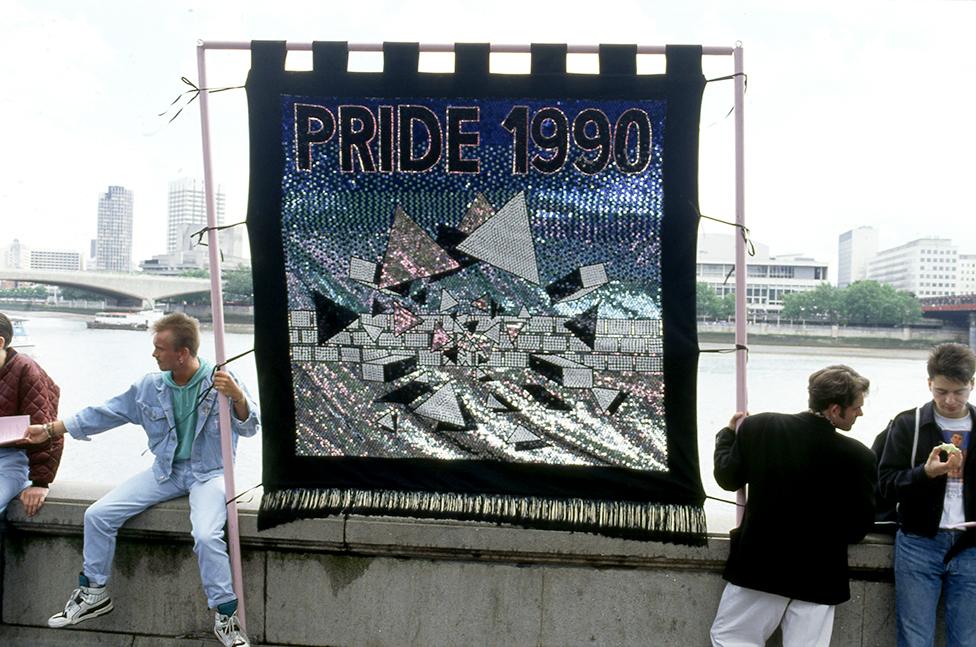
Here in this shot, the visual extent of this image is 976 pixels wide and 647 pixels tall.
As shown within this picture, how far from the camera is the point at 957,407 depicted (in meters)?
2.92

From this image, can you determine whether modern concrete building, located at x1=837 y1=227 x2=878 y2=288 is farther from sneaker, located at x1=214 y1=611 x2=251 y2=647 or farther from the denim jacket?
sneaker, located at x1=214 y1=611 x2=251 y2=647

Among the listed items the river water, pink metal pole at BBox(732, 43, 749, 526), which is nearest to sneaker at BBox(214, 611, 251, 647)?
pink metal pole at BBox(732, 43, 749, 526)

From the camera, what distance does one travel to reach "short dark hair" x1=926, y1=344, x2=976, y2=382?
Result: 2861mm

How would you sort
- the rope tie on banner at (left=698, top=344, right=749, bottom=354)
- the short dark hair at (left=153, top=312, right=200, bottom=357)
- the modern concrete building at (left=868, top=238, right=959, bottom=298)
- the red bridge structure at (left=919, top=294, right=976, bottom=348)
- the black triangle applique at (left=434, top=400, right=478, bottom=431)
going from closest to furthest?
1. the rope tie on banner at (left=698, top=344, right=749, bottom=354)
2. the black triangle applique at (left=434, top=400, right=478, bottom=431)
3. the short dark hair at (left=153, top=312, right=200, bottom=357)
4. the red bridge structure at (left=919, top=294, right=976, bottom=348)
5. the modern concrete building at (left=868, top=238, right=959, bottom=298)

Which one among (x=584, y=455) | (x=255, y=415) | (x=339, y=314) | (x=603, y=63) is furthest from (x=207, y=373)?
(x=603, y=63)

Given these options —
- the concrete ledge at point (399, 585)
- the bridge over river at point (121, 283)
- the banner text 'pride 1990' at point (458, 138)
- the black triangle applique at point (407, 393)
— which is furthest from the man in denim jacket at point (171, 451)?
the bridge over river at point (121, 283)

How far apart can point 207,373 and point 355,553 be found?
1.07 meters

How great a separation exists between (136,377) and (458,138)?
868 cm

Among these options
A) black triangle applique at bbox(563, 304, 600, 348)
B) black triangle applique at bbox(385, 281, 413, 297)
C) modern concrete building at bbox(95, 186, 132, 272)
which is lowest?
black triangle applique at bbox(563, 304, 600, 348)

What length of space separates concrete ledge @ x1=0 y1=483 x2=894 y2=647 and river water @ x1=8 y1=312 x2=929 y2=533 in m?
5.37

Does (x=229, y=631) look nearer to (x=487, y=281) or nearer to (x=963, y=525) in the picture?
(x=487, y=281)

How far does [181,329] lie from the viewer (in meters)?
3.43

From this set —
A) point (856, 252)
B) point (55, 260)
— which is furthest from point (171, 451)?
point (856, 252)

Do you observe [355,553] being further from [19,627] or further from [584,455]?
[19,627]
